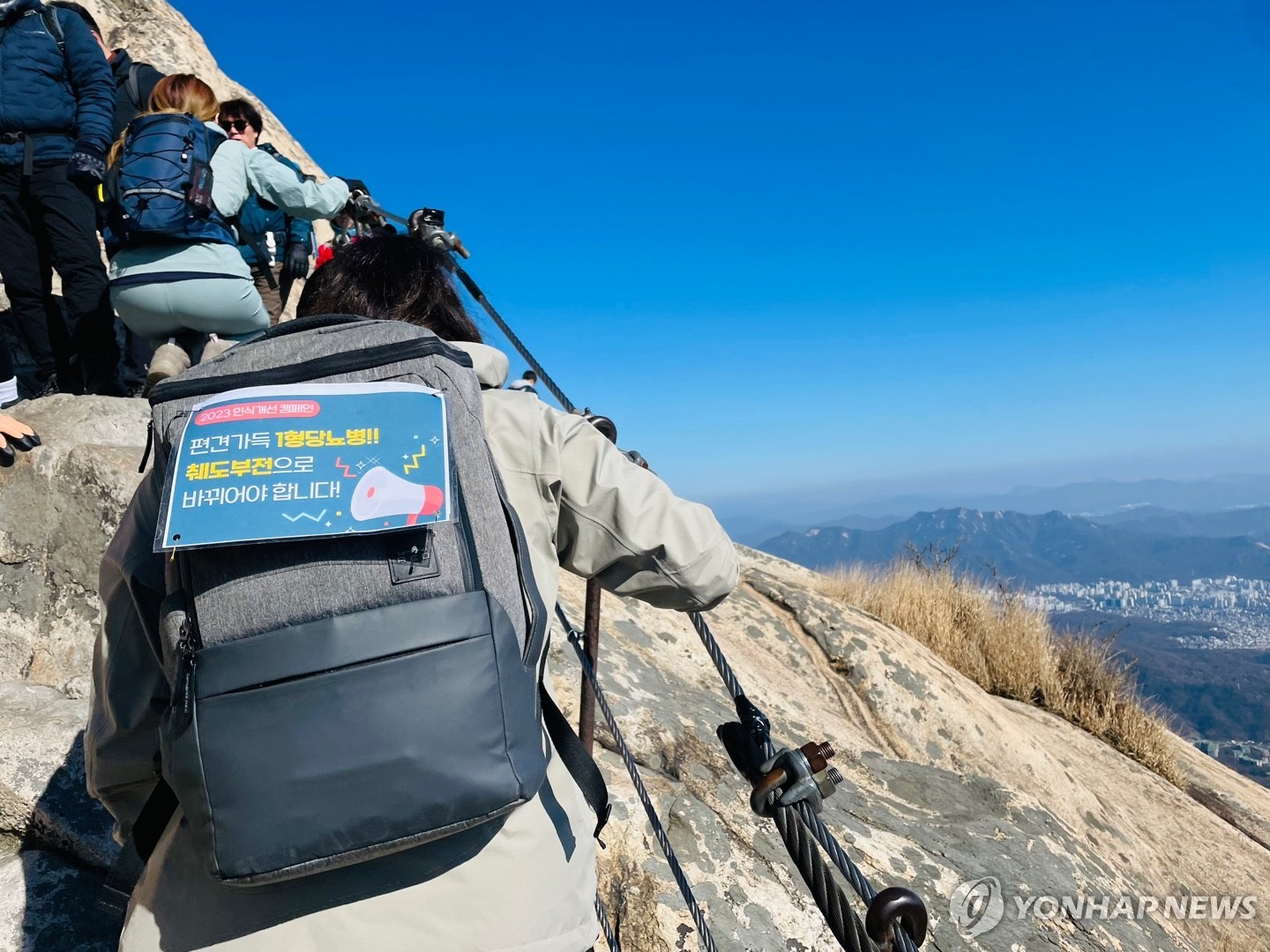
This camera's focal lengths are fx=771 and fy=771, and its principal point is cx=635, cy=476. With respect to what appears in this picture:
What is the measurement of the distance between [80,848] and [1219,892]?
6.73 meters

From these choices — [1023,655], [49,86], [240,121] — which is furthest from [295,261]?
[1023,655]

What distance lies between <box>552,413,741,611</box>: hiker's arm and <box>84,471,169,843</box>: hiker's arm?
75 centimetres

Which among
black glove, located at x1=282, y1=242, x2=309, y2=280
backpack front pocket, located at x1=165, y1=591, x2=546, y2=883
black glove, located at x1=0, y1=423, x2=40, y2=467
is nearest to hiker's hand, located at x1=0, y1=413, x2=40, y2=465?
black glove, located at x1=0, y1=423, x2=40, y2=467

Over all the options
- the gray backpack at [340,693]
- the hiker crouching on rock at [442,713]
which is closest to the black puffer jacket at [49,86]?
the hiker crouching on rock at [442,713]

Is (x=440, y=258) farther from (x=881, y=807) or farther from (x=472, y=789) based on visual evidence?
(x=881, y=807)

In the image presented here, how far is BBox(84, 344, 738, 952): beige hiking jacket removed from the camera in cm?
127

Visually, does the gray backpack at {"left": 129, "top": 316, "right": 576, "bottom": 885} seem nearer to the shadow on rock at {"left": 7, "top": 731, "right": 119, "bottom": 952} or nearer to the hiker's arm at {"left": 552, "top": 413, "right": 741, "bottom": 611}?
the hiker's arm at {"left": 552, "top": 413, "right": 741, "bottom": 611}

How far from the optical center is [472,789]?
3.80ft

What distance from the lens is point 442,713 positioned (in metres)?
1.15

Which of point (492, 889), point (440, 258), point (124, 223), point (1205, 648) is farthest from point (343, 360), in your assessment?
point (1205, 648)

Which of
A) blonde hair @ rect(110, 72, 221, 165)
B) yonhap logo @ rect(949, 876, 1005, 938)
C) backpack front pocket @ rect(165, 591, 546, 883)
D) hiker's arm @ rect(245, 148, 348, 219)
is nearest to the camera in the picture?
backpack front pocket @ rect(165, 591, 546, 883)

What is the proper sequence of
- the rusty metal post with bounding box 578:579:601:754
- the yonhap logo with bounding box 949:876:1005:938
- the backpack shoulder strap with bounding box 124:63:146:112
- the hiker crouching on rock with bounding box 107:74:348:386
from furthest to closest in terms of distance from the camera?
the backpack shoulder strap with bounding box 124:63:146:112, the hiker crouching on rock with bounding box 107:74:348:386, the yonhap logo with bounding box 949:876:1005:938, the rusty metal post with bounding box 578:579:601:754

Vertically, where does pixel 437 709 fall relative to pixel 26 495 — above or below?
below

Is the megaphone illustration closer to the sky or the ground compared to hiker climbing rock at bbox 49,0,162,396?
closer to the ground
